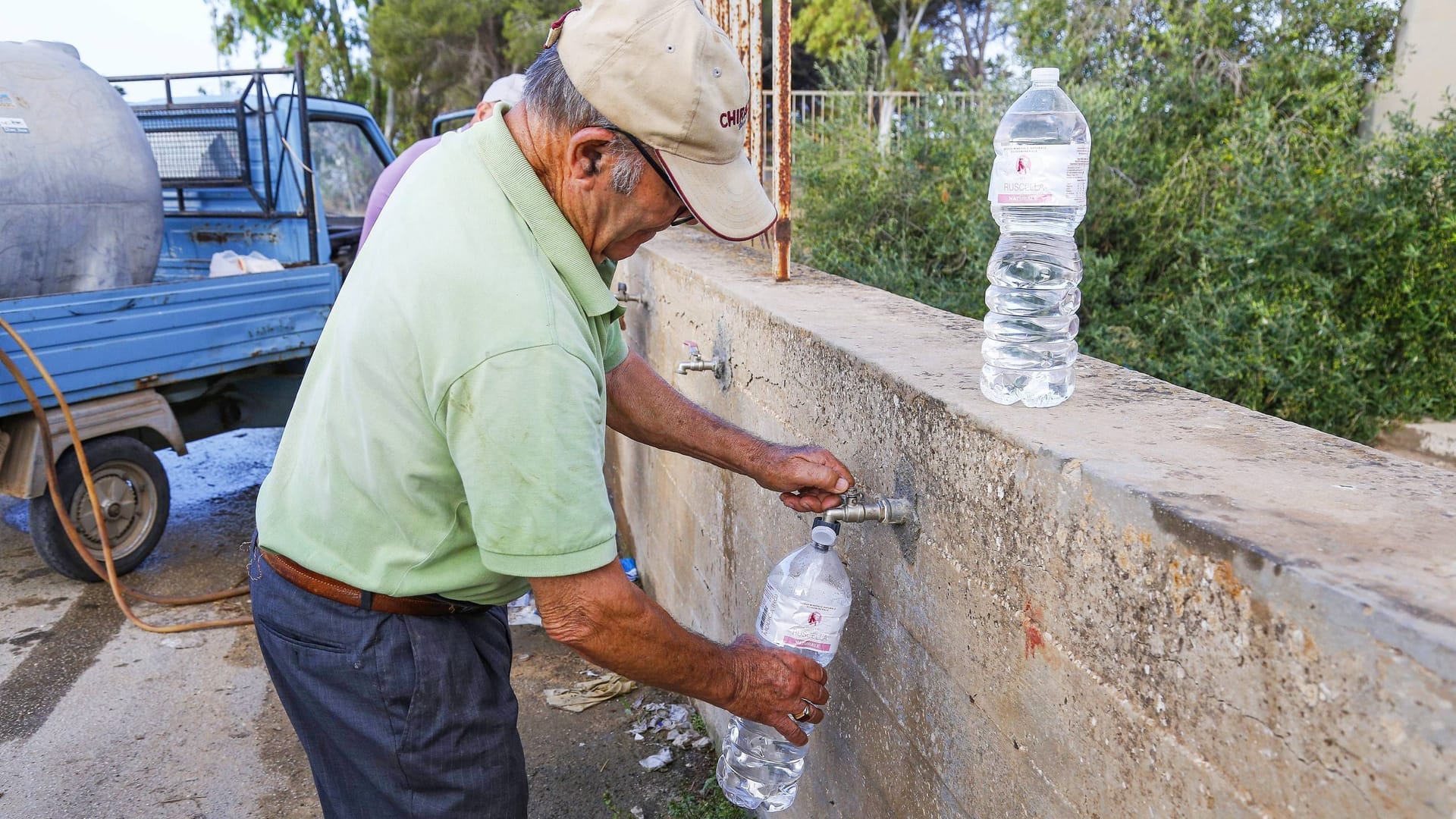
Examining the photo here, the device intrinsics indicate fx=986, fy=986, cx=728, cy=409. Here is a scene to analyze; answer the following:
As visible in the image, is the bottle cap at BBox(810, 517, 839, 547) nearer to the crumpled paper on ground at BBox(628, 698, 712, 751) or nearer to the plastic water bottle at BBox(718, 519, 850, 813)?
the plastic water bottle at BBox(718, 519, 850, 813)

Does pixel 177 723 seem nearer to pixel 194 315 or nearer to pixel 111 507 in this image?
pixel 111 507

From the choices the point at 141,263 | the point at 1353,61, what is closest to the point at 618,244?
the point at 141,263

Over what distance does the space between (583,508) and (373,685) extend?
630 mm

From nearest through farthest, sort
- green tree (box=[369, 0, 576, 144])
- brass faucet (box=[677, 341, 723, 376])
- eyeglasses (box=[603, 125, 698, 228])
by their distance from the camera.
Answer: eyeglasses (box=[603, 125, 698, 228]), brass faucet (box=[677, 341, 723, 376]), green tree (box=[369, 0, 576, 144])

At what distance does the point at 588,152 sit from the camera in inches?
62.4

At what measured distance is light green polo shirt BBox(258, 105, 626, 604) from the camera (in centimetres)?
141

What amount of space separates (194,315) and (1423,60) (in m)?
7.59

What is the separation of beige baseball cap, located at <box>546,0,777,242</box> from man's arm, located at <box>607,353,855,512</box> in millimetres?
558

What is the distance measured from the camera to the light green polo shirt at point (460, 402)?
141 cm

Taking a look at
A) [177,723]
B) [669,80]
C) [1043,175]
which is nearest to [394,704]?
[669,80]

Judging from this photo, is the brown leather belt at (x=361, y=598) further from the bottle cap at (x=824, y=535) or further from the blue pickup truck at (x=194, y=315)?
the blue pickup truck at (x=194, y=315)

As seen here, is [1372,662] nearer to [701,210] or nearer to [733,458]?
[701,210]

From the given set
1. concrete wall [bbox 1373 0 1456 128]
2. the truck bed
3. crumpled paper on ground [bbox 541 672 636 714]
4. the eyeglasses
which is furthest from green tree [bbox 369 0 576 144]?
the eyeglasses

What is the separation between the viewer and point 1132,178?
18.8 ft
